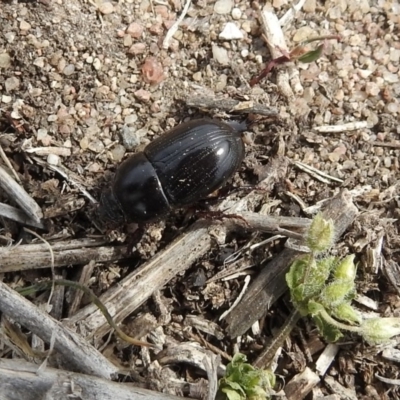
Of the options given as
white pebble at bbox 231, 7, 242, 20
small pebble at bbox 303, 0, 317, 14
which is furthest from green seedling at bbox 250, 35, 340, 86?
white pebble at bbox 231, 7, 242, 20

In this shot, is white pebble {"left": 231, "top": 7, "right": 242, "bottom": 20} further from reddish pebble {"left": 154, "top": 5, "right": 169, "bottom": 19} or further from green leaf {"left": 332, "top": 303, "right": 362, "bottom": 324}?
green leaf {"left": 332, "top": 303, "right": 362, "bottom": 324}

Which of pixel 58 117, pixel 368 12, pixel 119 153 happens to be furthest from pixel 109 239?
pixel 368 12

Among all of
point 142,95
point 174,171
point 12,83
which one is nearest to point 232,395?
point 174,171

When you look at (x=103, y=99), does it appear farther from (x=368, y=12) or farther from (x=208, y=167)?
(x=368, y=12)

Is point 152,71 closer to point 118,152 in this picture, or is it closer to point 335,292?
point 118,152

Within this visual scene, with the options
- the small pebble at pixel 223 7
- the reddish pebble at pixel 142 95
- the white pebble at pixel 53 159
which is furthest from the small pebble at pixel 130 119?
the small pebble at pixel 223 7

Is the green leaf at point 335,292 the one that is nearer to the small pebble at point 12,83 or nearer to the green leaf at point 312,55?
the green leaf at point 312,55
